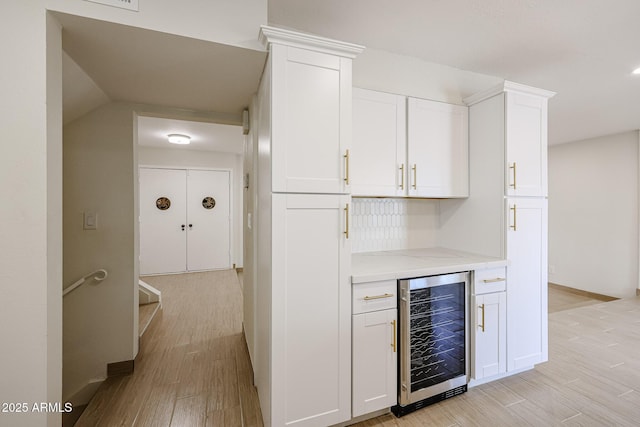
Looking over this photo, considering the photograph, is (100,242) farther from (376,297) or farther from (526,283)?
(526,283)

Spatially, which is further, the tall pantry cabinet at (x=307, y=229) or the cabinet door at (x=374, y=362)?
the cabinet door at (x=374, y=362)

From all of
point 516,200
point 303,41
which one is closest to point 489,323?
point 516,200

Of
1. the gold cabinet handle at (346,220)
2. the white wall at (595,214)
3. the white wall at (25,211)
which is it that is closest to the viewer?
the white wall at (25,211)

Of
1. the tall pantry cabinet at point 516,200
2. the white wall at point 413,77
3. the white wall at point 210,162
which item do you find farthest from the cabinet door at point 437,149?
the white wall at point 210,162

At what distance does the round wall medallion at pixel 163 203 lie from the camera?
17.7ft

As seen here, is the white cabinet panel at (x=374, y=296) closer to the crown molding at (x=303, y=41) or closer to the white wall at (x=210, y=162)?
the crown molding at (x=303, y=41)

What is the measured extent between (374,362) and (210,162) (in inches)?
207

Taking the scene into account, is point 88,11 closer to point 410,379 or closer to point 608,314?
point 410,379

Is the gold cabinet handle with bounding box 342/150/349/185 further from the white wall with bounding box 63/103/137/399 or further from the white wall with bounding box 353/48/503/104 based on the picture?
the white wall with bounding box 63/103/137/399

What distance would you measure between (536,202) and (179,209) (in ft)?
18.8

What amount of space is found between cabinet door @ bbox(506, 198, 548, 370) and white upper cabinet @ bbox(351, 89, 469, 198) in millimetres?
477

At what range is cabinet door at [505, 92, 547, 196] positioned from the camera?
208cm

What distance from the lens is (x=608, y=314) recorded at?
3484mm

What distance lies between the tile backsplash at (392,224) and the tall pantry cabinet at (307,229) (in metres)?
0.73
